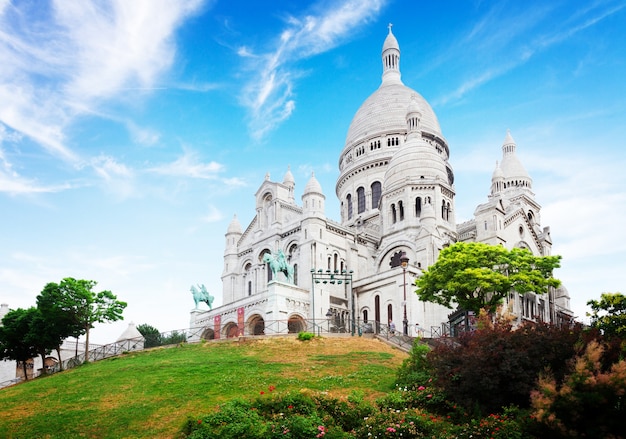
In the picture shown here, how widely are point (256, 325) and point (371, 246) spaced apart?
16.6 m

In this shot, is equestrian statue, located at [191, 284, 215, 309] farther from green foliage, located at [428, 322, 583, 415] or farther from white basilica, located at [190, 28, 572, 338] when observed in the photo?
green foliage, located at [428, 322, 583, 415]

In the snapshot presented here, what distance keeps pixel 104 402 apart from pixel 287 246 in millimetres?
36567

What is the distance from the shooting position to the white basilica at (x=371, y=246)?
59.0 meters

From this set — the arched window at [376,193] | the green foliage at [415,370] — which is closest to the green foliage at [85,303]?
the green foliage at [415,370]

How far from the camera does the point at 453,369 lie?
25578mm

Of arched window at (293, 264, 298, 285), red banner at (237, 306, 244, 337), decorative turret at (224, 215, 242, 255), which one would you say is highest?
decorative turret at (224, 215, 242, 255)

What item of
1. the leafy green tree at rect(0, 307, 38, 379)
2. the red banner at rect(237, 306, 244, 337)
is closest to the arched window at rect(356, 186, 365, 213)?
the red banner at rect(237, 306, 244, 337)

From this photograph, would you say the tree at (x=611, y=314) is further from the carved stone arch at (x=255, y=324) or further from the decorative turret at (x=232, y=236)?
the decorative turret at (x=232, y=236)

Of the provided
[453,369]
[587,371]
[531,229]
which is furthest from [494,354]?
[531,229]

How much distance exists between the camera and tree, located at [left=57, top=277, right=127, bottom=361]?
50.3 meters

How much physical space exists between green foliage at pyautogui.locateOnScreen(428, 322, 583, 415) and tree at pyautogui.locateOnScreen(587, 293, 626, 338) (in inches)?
120

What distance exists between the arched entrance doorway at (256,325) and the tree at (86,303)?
12681 millimetres

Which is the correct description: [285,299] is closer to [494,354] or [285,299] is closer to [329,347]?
[329,347]

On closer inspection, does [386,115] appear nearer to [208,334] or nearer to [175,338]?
[208,334]
